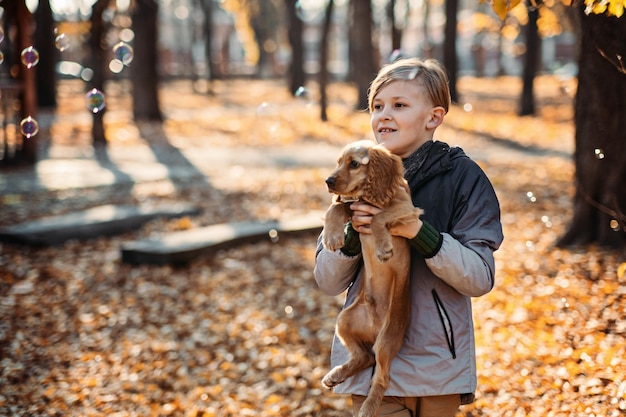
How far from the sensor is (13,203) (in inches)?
413

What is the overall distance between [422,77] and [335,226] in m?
0.71

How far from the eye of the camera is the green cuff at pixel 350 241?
2.86 metres

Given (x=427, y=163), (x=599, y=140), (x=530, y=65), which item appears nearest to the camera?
(x=427, y=163)

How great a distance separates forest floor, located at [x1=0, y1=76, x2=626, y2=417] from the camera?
5.44 m

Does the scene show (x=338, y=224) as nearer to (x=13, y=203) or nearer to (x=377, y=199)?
(x=377, y=199)

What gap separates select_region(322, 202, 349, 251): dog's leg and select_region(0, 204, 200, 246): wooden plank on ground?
670 cm

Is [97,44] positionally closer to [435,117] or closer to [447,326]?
[435,117]

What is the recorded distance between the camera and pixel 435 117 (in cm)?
290

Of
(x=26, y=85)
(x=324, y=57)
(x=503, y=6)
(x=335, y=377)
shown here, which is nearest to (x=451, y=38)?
(x=324, y=57)

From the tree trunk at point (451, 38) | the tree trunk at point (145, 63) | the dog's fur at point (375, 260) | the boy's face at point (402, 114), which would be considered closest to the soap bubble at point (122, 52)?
the boy's face at point (402, 114)

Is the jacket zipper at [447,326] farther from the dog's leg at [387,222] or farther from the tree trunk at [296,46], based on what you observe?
the tree trunk at [296,46]

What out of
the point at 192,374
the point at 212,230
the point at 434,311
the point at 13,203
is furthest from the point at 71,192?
the point at 434,311

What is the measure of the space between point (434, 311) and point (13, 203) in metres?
9.05

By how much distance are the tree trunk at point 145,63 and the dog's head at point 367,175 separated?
1972 centimetres
